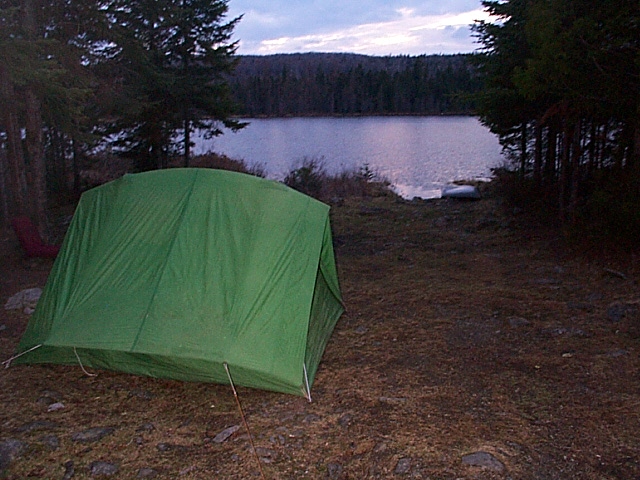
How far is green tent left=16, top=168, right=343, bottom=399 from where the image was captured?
3.65m

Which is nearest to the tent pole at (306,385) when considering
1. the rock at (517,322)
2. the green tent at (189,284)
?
the green tent at (189,284)

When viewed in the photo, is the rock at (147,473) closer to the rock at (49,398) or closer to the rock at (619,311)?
the rock at (49,398)

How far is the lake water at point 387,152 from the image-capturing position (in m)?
21.1

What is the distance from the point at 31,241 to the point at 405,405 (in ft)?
20.6

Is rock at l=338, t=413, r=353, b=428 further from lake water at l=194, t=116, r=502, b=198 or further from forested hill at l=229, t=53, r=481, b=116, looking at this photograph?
forested hill at l=229, t=53, r=481, b=116

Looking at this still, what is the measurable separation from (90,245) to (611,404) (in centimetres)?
371

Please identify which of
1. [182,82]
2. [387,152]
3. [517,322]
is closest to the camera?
[517,322]

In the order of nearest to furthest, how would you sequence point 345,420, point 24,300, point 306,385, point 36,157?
point 345,420, point 306,385, point 24,300, point 36,157

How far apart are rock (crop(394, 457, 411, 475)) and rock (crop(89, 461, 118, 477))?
1438 millimetres

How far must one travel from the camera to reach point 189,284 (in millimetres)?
3855

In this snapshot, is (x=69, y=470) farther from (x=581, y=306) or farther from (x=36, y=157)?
(x=36, y=157)

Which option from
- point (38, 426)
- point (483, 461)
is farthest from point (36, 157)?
point (483, 461)

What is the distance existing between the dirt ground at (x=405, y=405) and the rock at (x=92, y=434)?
0.02 meters

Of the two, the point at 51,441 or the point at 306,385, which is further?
the point at 306,385
